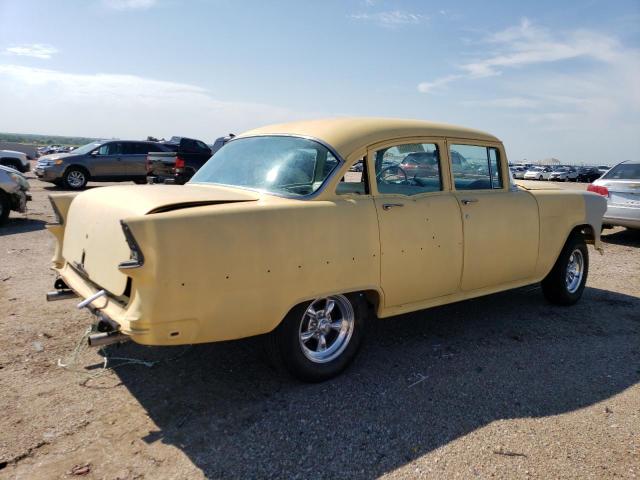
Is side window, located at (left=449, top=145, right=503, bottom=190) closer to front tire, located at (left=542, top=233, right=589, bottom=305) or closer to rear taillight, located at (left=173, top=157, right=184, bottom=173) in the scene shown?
front tire, located at (left=542, top=233, right=589, bottom=305)

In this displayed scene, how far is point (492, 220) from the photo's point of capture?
179 inches

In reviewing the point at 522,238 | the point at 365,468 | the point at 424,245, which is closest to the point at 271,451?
the point at 365,468

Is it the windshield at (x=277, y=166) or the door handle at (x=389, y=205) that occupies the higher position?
the windshield at (x=277, y=166)

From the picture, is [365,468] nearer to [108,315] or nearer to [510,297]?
[108,315]

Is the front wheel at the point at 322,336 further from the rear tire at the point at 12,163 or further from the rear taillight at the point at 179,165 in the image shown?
the rear tire at the point at 12,163

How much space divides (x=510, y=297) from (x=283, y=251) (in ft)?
12.5

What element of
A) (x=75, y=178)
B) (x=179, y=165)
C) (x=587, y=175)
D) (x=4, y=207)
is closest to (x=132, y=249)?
(x=4, y=207)

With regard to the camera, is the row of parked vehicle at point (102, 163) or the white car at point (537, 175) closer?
the row of parked vehicle at point (102, 163)

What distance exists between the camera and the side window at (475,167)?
454 centimetres

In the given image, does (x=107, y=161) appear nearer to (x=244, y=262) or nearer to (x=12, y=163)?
(x=12, y=163)

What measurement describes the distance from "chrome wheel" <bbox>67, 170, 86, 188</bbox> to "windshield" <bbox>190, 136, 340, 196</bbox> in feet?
48.6

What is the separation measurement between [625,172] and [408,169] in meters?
7.51

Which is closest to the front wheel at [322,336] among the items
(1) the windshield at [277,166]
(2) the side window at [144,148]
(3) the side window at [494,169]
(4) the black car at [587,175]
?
(1) the windshield at [277,166]

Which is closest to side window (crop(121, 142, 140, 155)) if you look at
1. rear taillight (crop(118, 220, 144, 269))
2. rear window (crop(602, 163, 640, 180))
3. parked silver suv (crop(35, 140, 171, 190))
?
parked silver suv (crop(35, 140, 171, 190))
